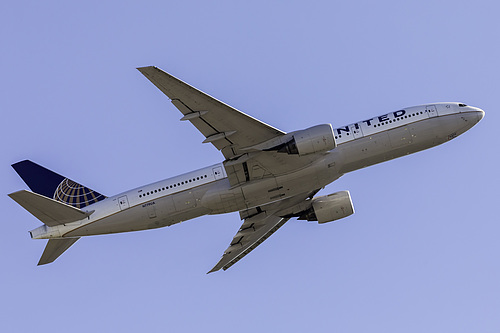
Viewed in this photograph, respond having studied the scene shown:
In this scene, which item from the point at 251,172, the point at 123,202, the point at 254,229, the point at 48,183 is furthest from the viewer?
the point at 254,229

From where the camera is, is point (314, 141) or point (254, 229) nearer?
point (314, 141)

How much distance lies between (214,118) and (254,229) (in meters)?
13.6

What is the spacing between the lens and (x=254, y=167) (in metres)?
45.5

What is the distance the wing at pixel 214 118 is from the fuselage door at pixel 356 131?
4877 millimetres

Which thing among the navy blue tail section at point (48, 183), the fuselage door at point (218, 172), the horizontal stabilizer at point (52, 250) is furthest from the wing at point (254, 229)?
the navy blue tail section at point (48, 183)

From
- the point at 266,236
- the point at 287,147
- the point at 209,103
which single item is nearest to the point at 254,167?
the point at 287,147

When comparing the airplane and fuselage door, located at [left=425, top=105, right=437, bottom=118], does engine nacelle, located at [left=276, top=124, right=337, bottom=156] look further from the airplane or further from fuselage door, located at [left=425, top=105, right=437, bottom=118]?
fuselage door, located at [left=425, top=105, right=437, bottom=118]

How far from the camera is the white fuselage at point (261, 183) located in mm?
45938

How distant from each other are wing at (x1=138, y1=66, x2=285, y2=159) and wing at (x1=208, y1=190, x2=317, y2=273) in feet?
29.7

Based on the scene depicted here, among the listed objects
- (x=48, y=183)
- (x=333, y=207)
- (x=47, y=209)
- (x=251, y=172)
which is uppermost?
(x=48, y=183)

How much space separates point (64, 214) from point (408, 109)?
22.7m

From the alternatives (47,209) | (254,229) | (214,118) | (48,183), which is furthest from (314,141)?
(48,183)

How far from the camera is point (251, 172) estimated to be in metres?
45.8

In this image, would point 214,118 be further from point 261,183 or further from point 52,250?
point 52,250
